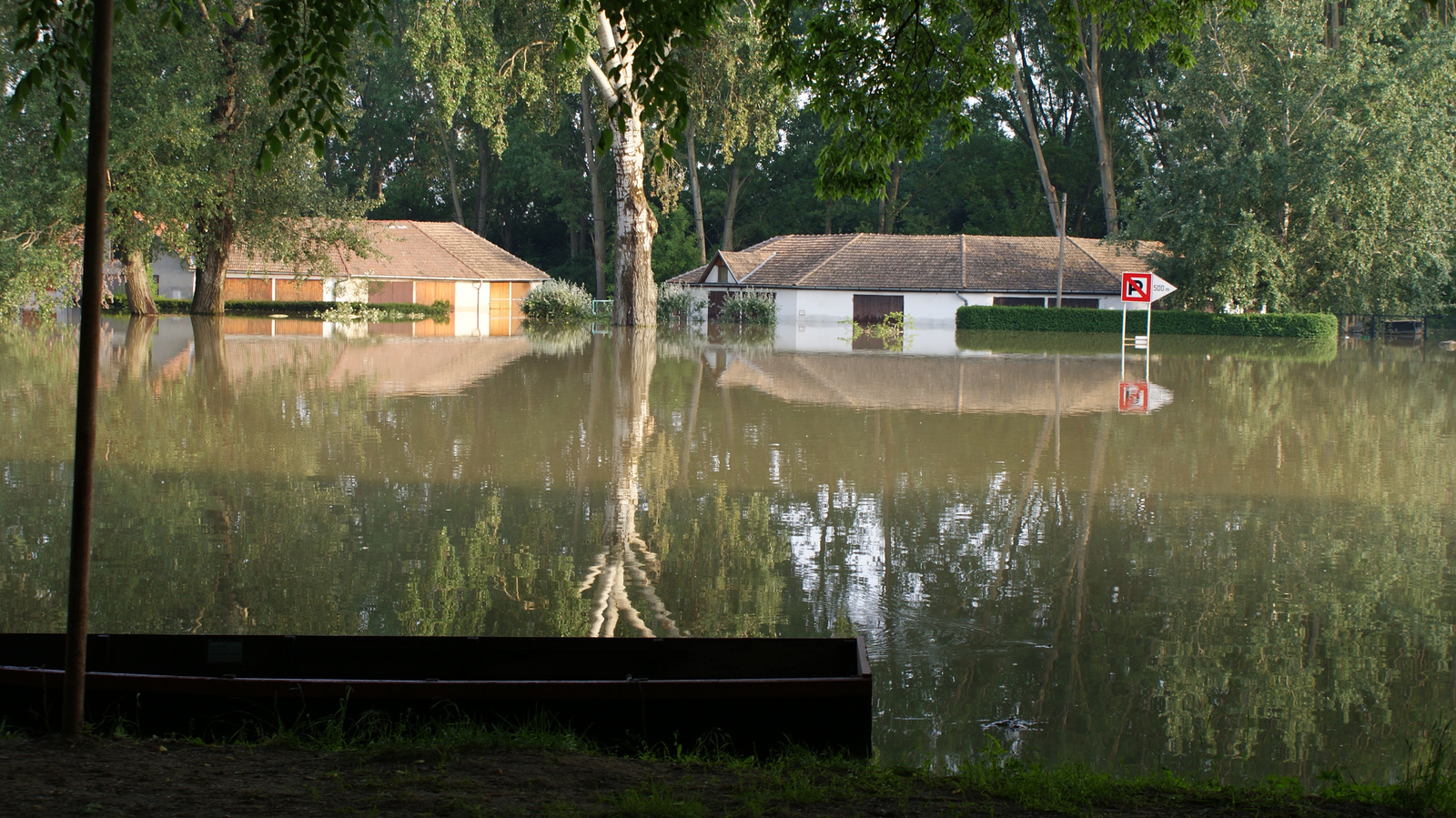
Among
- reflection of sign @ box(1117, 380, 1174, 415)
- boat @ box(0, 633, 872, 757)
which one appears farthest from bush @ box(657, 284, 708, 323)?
boat @ box(0, 633, 872, 757)

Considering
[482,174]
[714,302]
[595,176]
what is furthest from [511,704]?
[482,174]

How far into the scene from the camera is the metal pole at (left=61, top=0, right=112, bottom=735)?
15.4ft

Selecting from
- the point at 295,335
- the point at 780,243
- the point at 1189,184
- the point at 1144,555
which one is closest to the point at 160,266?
the point at 295,335

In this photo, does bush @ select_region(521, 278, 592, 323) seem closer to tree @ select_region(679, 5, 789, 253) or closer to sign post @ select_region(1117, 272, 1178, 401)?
tree @ select_region(679, 5, 789, 253)

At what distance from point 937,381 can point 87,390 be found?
20905 mm

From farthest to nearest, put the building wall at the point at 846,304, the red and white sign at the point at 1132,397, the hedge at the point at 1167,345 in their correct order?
the building wall at the point at 846,304 < the hedge at the point at 1167,345 < the red and white sign at the point at 1132,397

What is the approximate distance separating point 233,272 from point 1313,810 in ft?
191

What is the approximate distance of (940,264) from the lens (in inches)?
2303

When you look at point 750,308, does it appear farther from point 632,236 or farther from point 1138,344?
point 1138,344

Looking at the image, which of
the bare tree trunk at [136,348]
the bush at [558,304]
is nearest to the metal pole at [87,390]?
the bare tree trunk at [136,348]

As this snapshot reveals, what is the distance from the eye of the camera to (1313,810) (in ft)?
14.5

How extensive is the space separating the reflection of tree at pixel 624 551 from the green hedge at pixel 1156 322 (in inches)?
1298

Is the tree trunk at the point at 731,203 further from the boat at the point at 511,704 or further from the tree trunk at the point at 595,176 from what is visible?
the boat at the point at 511,704

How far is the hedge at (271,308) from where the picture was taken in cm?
5050
